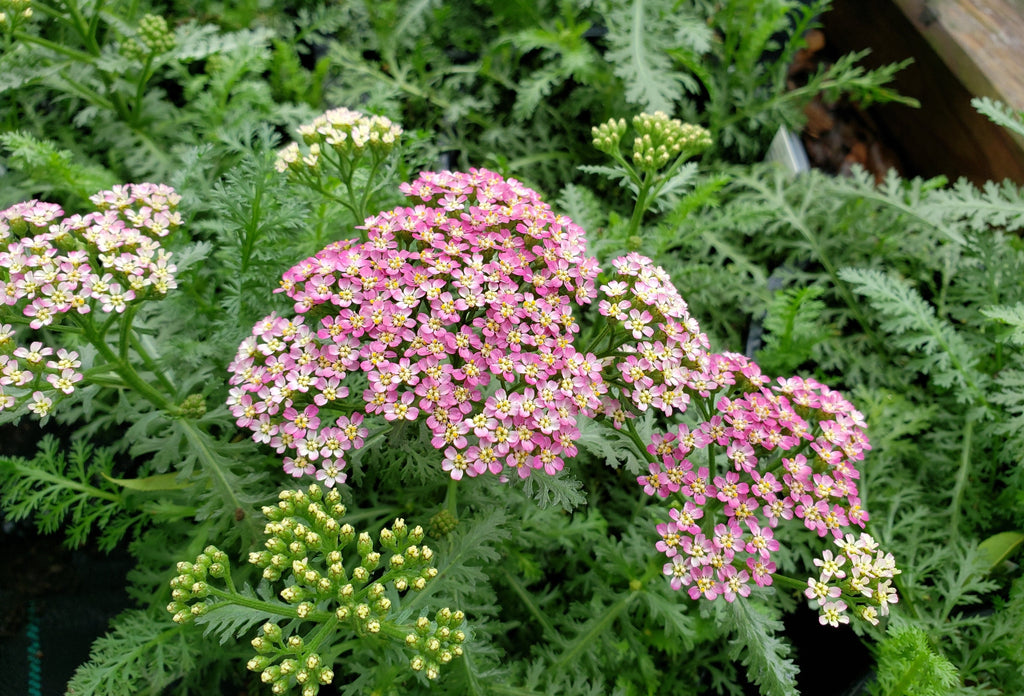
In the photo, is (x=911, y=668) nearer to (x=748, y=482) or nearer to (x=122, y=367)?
(x=748, y=482)

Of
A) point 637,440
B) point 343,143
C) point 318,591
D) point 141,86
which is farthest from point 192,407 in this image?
point 141,86

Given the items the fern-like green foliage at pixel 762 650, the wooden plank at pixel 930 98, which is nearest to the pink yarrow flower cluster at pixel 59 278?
the fern-like green foliage at pixel 762 650

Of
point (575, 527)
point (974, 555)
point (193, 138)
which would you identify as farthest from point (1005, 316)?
point (193, 138)

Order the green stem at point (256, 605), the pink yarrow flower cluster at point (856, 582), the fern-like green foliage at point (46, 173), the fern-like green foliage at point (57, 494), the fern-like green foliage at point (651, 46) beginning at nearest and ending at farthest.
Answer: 1. the green stem at point (256, 605)
2. the pink yarrow flower cluster at point (856, 582)
3. the fern-like green foliage at point (57, 494)
4. the fern-like green foliage at point (46, 173)
5. the fern-like green foliage at point (651, 46)

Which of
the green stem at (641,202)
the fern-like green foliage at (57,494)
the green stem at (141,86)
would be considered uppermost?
the green stem at (641,202)

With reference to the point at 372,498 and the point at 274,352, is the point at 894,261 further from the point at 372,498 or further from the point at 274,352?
the point at 274,352

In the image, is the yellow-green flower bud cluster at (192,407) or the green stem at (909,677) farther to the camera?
the yellow-green flower bud cluster at (192,407)

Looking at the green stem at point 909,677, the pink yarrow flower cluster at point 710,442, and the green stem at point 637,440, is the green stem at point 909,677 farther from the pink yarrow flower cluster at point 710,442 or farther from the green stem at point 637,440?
the green stem at point 637,440
